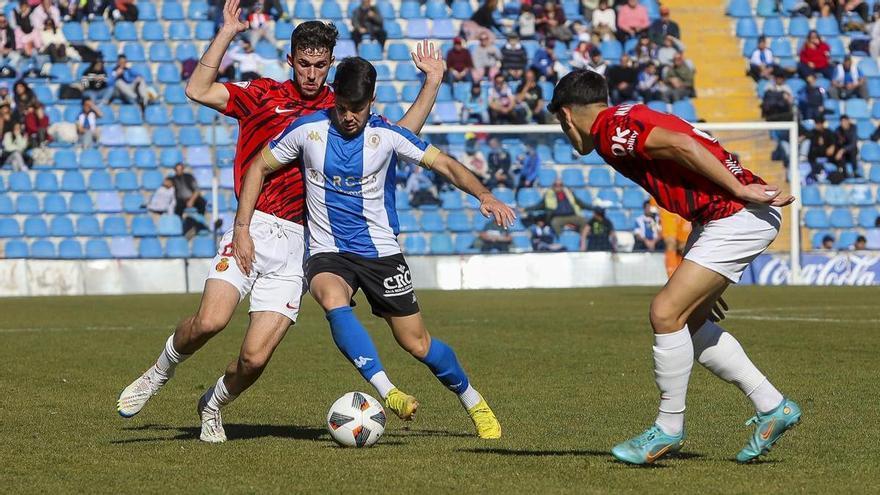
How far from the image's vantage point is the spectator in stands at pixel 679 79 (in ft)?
98.0

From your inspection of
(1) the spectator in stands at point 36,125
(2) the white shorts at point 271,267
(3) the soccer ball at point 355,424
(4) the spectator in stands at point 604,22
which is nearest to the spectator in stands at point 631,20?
(4) the spectator in stands at point 604,22

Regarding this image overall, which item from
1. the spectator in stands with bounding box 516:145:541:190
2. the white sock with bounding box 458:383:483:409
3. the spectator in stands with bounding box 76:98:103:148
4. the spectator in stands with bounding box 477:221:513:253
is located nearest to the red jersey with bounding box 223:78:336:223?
the white sock with bounding box 458:383:483:409

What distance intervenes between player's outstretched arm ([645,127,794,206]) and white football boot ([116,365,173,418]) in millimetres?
3156

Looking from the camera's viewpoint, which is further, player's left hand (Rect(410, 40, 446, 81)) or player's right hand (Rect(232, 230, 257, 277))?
player's left hand (Rect(410, 40, 446, 81))

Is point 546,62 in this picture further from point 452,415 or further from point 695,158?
point 695,158

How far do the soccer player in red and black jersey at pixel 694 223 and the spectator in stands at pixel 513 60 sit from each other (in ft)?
75.5

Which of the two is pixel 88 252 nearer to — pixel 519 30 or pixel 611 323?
pixel 519 30

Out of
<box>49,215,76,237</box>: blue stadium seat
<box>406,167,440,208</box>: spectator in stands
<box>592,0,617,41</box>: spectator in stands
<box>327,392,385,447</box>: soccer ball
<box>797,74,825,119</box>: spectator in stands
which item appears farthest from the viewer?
<box>592,0,617,41</box>: spectator in stands

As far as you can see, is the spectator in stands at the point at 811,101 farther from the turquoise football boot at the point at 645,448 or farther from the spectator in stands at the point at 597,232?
the turquoise football boot at the point at 645,448

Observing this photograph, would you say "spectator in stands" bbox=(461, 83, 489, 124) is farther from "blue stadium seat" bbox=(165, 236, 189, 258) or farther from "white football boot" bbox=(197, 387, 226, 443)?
"white football boot" bbox=(197, 387, 226, 443)

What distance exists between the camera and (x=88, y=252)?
27203mm

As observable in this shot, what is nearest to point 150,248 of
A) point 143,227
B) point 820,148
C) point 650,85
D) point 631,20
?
point 143,227

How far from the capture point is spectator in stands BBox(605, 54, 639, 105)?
2898 centimetres

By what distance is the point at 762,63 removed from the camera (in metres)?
31.0
